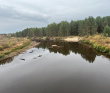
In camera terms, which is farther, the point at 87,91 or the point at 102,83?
the point at 102,83

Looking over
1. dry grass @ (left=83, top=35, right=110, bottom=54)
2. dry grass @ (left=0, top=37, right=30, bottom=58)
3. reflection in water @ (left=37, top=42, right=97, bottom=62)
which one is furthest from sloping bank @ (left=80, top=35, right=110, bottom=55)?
dry grass @ (left=0, top=37, right=30, bottom=58)

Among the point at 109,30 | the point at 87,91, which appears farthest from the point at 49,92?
the point at 109,30

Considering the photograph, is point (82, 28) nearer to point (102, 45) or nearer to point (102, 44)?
point (102, 44)

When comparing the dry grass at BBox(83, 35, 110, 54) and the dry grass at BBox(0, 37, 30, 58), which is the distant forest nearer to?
the dry grass at BBox(83, 35, 110, 54)

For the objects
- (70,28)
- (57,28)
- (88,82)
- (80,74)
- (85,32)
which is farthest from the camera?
(57,28)

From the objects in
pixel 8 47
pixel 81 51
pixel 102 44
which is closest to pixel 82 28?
pixel 102 44

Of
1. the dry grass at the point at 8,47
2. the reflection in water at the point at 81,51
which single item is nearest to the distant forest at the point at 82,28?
the reflection in water at the point at 81,51

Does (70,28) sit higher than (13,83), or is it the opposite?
(70,28)

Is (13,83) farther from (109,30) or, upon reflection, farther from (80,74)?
(109,30)

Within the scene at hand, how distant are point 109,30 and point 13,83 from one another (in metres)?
61.2

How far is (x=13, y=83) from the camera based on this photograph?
13289 mm

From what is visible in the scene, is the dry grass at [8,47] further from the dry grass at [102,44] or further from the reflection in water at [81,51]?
the dry grass at [102,44]

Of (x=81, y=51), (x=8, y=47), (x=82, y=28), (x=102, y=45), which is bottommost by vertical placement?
(x=81, y=51)

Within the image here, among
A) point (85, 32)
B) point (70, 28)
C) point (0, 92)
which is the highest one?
point (70, 28)
